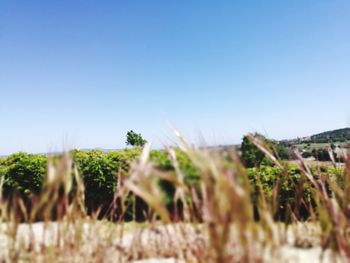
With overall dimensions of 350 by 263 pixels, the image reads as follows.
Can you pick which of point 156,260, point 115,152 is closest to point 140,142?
point 115,152

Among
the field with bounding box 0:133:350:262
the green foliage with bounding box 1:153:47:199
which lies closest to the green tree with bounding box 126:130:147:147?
the green foliage with bounding box 1:153:47:199

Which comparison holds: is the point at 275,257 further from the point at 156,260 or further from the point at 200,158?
the point at 156,260

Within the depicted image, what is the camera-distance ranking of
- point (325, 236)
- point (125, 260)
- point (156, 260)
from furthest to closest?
1. point (156, 260)
2. point (125, 260)
3. point (325, 236)

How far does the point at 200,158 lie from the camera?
47.6 inches

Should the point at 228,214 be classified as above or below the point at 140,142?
below

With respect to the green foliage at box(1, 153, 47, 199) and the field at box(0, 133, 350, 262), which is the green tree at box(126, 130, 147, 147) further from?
the field at box(0, 133, 350, 262)

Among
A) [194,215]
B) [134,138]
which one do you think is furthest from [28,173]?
[134,138]

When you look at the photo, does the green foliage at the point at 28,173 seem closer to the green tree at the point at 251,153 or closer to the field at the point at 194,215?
the field at the point at 194,215

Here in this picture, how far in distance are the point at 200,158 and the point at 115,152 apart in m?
9.99

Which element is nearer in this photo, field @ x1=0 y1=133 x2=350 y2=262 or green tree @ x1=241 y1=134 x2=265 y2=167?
field @ x1=0 y1=133 x2=350 y2=262

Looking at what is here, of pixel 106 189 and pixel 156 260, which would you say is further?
pixel 106 189

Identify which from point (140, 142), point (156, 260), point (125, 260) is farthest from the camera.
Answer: point (140, 142)

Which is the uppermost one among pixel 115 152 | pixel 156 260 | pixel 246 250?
pixel 115 152

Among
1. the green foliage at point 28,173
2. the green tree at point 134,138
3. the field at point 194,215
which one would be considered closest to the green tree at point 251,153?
the field at point 194,215
